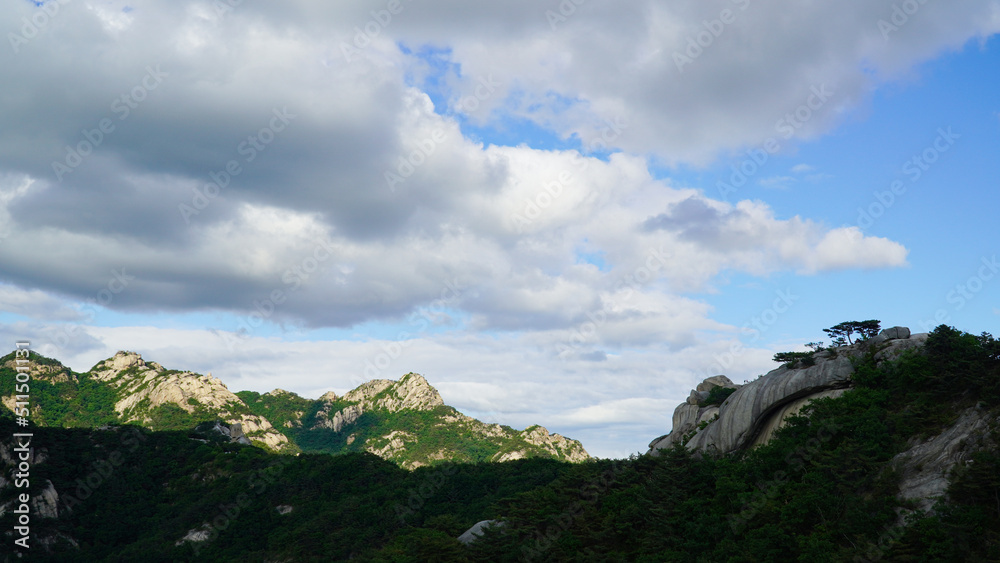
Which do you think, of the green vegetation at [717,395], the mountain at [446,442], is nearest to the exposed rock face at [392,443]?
the mountain at [446,442]

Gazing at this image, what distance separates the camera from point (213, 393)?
161m

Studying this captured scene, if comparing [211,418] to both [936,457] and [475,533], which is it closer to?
[475,533]

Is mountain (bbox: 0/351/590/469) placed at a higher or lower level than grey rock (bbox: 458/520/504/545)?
higher

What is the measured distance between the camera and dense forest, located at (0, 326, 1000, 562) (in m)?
33.7

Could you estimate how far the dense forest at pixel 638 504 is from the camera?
33656 mm

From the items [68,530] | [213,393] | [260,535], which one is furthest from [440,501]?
[213,393]

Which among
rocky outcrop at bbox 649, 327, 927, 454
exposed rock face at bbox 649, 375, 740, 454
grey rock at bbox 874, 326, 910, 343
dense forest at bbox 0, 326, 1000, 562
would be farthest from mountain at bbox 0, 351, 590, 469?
grey rock at bbox 874, 326, 910, 343

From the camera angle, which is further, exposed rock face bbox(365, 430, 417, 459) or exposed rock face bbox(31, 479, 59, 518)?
exposed rock face bbox(365, 430, 417, 459)

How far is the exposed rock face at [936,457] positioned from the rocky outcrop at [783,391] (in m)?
9.48

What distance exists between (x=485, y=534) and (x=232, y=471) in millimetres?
65615

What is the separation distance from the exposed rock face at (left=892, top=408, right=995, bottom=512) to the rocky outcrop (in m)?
9.48

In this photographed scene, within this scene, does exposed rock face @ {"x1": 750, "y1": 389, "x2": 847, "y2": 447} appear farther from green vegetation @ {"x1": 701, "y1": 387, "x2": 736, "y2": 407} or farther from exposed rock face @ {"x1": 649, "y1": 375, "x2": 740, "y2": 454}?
green vegetation @ {"x1": 701, "y1": 387, "x2": 736, "y2": 407}

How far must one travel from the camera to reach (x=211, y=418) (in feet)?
490

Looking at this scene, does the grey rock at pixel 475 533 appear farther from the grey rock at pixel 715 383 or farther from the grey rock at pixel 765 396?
the grey rock at pixel 715 383
